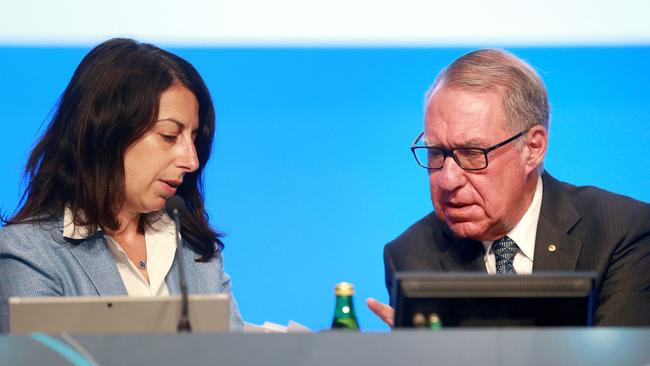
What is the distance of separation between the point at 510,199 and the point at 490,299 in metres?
1.05

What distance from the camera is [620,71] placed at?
3.84 metres

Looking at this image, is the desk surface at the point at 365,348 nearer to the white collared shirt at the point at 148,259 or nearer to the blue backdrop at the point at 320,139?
the white collared shirt at the point at 148,259

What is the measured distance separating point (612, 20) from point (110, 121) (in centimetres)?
200

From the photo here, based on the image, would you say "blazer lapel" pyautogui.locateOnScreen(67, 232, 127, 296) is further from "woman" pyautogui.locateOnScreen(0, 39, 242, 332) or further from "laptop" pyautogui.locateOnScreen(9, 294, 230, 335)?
"laptop" pyautogui.locateOnScreen(9, 294, 230, 335)

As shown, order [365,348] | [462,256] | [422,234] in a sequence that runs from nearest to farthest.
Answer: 1. [365,348]
2. [462,256]
3. [422,234]

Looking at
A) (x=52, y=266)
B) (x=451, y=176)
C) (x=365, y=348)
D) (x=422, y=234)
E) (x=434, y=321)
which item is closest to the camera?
(x=365, y=348)

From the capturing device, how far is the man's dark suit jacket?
2.65 m

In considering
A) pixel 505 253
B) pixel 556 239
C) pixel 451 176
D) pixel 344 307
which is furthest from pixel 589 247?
pixel 344 307

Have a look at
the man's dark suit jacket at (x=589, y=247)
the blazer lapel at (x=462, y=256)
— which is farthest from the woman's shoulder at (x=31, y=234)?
the blazer lapel at (x=462, y=256)

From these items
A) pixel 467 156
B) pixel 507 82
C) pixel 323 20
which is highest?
pixel 323 20

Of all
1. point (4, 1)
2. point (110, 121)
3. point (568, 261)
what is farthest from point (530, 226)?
point (4, 1)

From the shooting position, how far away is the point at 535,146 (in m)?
2.85

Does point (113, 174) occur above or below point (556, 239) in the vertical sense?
above

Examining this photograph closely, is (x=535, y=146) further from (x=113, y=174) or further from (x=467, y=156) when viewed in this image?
(x=113, y=174)
